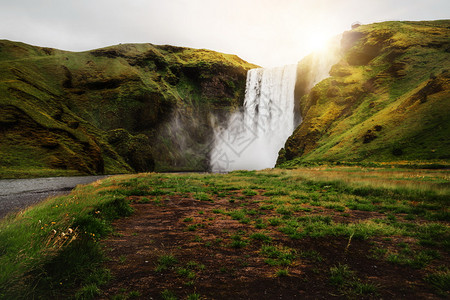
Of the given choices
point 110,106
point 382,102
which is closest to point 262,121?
point 382,102

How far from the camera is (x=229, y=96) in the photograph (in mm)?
115750

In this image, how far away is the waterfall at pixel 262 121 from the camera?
82375 mm

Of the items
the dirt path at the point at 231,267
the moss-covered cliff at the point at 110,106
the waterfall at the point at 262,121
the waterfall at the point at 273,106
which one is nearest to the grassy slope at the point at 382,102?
the waterfall at the point at 273,106

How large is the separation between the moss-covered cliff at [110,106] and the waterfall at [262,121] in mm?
14113

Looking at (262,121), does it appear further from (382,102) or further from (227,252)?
(227,252)

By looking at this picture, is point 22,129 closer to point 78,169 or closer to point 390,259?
point 78,169

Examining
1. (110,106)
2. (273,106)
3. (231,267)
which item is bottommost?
(231,267)

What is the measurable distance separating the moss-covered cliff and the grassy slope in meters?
46.4

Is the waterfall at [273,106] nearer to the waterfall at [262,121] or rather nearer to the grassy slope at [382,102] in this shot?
the waterfall at [262,121]

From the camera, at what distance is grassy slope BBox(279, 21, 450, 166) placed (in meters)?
34.9

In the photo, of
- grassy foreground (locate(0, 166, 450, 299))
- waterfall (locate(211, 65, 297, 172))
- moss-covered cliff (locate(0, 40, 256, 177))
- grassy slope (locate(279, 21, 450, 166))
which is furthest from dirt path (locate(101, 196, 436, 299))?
waterfall (locate(211, 65, 297, 172))

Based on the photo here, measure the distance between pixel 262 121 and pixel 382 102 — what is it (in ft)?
143

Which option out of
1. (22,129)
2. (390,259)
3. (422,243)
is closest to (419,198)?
(422,243)

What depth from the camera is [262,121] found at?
8875cm
